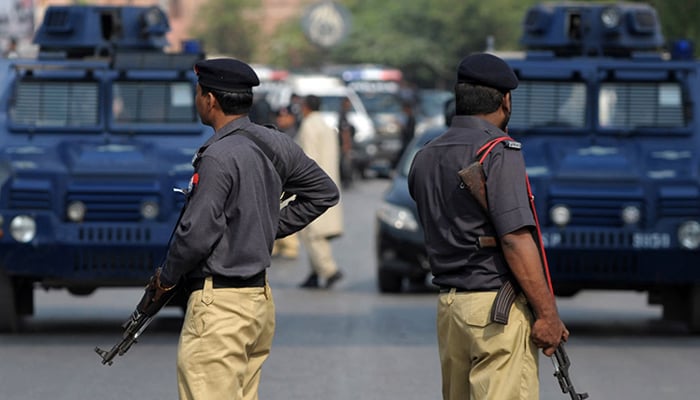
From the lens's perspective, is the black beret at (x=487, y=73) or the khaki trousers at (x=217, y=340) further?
the black beret at (x=487, y=73)

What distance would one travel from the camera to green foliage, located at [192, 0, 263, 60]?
82.2 m

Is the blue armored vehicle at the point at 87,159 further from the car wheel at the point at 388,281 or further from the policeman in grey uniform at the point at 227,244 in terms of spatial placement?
the policeman in grey uniform at the point at 227,244

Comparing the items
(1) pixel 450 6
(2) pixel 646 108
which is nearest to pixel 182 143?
(2) pixel 646 108

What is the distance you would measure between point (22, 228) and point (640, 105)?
4.86 meters

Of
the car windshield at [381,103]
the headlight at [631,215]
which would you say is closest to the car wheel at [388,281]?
the headlight at [631,215]

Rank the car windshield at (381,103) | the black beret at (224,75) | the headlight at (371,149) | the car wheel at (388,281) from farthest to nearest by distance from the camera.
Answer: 1. the car windshield at (381,103)
2. the headlight at (371,149)
3. the car wheel at (388,281)
4. the black beret at (224,75)

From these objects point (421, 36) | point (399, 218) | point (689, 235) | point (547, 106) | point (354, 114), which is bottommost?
point (421, 36)

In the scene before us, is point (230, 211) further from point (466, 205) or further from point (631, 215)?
point (631, 215)

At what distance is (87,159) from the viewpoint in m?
11.3

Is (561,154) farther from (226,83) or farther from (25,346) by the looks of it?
(226,83)

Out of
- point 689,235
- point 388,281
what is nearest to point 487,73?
point 689,235

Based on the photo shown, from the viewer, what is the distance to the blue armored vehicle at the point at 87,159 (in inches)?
430

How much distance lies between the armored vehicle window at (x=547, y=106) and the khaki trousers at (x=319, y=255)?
3238 mm

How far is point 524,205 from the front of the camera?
5500 mm
